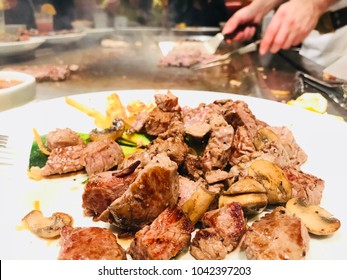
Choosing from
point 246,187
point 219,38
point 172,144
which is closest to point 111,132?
point 172,144

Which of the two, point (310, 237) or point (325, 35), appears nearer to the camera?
point (310, 237)

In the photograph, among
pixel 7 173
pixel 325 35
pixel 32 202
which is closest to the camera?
pixel 32 202

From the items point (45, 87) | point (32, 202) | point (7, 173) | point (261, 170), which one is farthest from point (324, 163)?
point (45, 87)

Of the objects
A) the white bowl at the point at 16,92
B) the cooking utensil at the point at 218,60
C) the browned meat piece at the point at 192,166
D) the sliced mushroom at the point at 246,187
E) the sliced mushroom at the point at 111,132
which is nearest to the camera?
the sliced mushroom at the point at 246,187

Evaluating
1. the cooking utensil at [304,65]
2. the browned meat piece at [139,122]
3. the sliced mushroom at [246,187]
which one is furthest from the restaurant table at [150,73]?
the sliced mushroom at [246,187]

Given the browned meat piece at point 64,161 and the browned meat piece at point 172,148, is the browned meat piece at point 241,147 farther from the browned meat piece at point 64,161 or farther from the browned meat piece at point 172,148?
the browned meat piece at point 64,161

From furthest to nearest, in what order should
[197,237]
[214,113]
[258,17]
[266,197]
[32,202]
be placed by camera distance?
[258,17] < [214,113] < [32,202] < [266,197] < [197,237]

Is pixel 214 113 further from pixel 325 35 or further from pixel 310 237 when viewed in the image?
pixel 325 35

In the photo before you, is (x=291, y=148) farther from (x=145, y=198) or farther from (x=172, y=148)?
(x=145, y=198)
